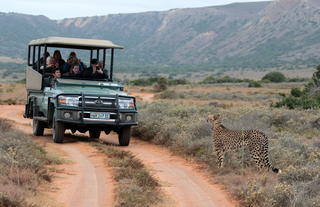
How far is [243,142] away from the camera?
34.2 ft

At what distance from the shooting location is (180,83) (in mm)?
69438

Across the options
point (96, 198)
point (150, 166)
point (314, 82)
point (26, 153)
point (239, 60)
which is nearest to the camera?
point (96, 198)

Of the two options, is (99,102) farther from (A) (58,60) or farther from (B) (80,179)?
(B) (80,179)

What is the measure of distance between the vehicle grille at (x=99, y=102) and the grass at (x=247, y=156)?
174 centimetres

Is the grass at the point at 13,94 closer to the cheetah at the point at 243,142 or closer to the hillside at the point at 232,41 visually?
the cheetah at the point at 243,142

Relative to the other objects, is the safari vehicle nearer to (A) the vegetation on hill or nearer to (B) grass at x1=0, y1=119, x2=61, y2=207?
(B) grass at x1=0, y1=119, x2=61, y2=207

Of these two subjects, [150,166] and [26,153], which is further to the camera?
[150,166]

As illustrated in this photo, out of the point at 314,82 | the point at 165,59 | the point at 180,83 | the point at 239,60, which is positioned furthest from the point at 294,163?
the point at 165,59

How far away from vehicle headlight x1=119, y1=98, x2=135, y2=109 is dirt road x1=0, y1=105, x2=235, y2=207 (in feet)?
3.18

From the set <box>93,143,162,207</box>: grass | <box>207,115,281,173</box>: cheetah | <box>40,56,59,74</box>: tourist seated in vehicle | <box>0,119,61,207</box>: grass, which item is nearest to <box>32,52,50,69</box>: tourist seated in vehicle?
<box>40,56,59,74</box>: tourist seated in vehicle

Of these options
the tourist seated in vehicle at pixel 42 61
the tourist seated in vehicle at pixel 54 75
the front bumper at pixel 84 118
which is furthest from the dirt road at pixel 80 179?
the tourist seated in vehicle at pixel 42 61

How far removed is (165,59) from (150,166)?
171 meters

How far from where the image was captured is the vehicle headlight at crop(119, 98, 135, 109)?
45.6 ft

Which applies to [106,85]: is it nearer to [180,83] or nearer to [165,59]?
[180,83]
